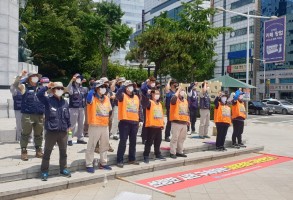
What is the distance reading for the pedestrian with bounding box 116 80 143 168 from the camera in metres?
7.52

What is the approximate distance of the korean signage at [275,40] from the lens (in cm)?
2162

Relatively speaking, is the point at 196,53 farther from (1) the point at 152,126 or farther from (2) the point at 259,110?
(1) the point at 152,126

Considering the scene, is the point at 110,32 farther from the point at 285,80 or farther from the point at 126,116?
the point at 285,80

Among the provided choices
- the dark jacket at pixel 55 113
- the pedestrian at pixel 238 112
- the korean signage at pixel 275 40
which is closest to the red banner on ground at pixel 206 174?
the pedestrian at pixel 238 112

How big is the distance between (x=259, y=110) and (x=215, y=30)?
8166mm

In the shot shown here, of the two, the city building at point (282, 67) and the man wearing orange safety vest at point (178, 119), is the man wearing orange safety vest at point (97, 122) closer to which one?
the man wearing orange safety vest at point (178, 119)

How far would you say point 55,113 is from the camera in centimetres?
646

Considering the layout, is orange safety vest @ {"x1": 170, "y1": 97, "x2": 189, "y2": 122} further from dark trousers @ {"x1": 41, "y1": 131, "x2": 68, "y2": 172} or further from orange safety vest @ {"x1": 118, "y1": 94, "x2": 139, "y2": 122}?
dark trousers @ {"x1": 41, "y1": 131, "x2": 68, "y2": 172}

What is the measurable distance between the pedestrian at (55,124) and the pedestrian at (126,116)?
1.32 metres

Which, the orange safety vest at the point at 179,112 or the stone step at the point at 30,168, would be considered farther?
the orange safety vest at the point at 179,112

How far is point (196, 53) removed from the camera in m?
28.7

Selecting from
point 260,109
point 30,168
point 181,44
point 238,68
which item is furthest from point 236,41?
point 30,168

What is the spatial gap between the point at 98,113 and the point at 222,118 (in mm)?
4414

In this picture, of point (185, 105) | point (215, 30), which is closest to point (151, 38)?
point (215, 30)
